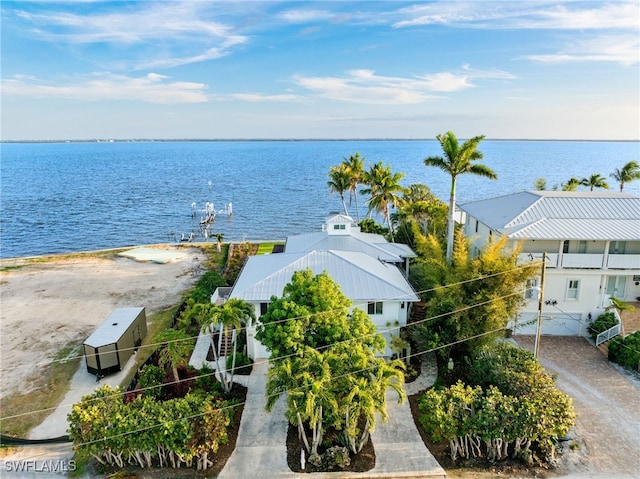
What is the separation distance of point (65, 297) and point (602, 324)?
34418 mm

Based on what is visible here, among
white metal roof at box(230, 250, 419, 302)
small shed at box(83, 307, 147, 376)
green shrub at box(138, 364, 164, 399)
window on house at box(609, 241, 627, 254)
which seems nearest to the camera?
green shrub at box(138, 364, 164, 399)

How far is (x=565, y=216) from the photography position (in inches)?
1021

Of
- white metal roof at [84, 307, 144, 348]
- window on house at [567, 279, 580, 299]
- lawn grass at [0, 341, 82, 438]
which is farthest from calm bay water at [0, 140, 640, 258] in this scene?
window on house at [567, 279, 580, 299]

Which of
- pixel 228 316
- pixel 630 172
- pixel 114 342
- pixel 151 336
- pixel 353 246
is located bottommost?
pixel 151 336

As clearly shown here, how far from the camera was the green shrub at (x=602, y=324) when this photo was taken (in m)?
22.6

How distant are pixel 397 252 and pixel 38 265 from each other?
1291 inches

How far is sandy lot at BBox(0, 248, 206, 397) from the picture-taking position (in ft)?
74.4

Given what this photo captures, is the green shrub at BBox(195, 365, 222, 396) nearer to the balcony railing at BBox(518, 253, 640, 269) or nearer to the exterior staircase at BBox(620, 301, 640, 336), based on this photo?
the balcony railing at BBox(518, 253, 640, 269)

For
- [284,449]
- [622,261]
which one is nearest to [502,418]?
[284,449]

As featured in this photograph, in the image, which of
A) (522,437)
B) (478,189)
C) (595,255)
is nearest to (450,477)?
(522,437)

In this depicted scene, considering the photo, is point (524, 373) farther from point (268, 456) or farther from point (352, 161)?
point (352, 161)

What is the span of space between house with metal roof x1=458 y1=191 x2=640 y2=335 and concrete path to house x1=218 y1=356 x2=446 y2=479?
10014 mm

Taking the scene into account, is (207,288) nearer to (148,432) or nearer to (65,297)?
(65,297)

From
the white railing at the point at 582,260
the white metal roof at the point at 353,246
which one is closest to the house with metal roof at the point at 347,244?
the white metal roof at the point at 353,246
